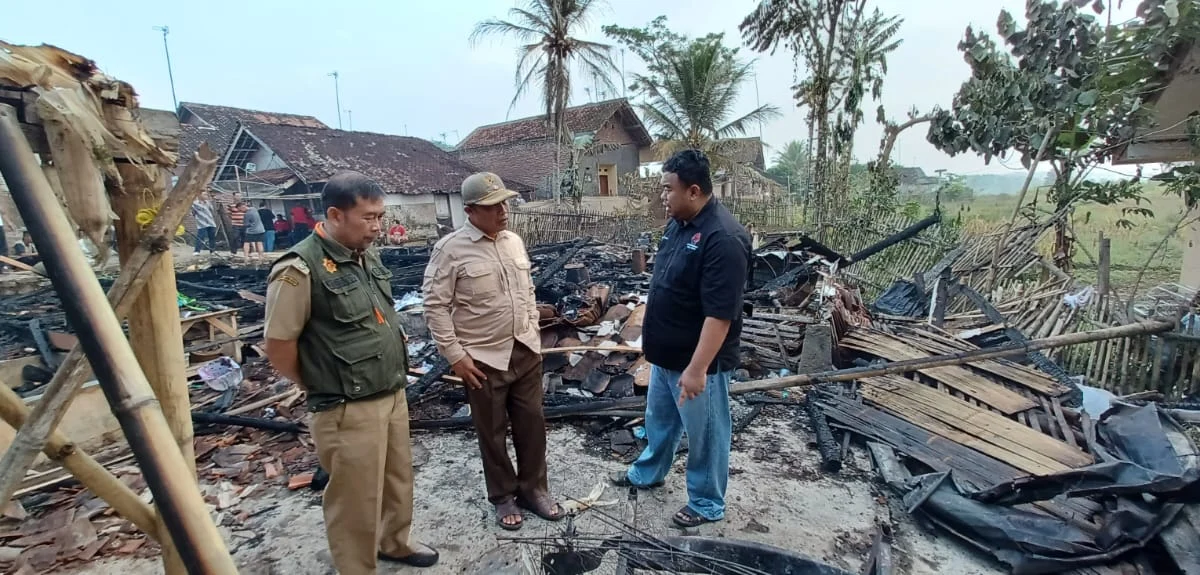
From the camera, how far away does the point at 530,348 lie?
118 inches

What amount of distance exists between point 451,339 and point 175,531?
1.81m

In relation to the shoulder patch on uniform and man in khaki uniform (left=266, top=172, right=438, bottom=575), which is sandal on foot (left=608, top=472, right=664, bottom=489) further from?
the shoulder patch on uniform

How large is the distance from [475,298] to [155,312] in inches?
52.7

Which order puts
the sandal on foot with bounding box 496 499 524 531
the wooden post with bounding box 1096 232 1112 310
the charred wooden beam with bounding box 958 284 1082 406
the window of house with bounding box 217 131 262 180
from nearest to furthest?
the sandal on foot with bounding box 496 499 524 531, the charred wooden beam with bounding box 958 284 1082 406, the wooden post with bounding box 1096 232 1112 310, the window of house with bounding box 217 131 262 180

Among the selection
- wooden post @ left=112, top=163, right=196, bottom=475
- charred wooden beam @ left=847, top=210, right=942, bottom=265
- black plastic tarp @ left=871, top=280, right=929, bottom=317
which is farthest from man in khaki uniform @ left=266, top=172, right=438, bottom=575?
charred wooden beam @ left=847, top=210, right=942, bottom=265

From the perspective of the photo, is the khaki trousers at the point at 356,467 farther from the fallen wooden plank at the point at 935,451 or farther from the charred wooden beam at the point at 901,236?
the charred wooden beam at the point at 901,236

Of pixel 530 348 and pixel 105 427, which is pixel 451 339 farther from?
pixel 105 427

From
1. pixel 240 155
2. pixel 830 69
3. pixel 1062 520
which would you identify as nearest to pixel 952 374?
pixel 1062 520

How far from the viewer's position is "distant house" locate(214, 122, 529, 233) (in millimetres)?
19016

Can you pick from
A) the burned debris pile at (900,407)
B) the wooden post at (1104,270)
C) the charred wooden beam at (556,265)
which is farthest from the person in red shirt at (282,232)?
the wooden post at (1104,270)

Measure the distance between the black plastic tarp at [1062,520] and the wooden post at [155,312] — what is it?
350 cm

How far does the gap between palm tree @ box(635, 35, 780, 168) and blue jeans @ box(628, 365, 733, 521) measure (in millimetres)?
18175

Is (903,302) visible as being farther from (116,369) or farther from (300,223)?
(300,223)

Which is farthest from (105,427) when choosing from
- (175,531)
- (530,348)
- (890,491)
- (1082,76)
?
(1082,76)
